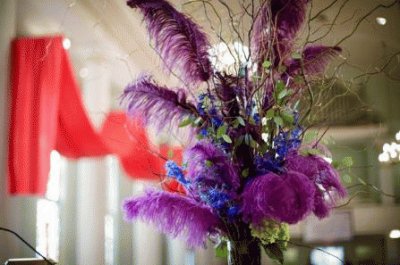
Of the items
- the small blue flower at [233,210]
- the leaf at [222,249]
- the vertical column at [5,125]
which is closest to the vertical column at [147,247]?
the vertical column at [5,125]

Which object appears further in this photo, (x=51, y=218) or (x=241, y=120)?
(x=51, y=218)

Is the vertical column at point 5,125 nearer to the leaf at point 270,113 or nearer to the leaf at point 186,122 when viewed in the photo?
the leaf at point 186,122

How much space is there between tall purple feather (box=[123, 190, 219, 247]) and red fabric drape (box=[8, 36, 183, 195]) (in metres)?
1.62

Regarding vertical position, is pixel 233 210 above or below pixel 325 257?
above

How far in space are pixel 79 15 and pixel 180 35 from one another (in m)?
2.82

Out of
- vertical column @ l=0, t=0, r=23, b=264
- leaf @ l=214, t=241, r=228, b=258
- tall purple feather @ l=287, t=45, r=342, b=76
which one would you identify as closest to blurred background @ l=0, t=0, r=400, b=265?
vertical column @ l=0, t=0, r=23, b=264

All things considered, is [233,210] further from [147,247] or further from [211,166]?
[147,247]

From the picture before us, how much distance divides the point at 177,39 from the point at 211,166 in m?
0.28

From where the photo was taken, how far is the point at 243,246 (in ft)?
3.82

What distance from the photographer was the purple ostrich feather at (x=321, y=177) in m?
1.14

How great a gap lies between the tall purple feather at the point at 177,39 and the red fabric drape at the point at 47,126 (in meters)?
1.59

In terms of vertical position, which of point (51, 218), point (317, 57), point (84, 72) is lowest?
point (51, 218)

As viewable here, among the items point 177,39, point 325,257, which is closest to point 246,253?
point 177,39

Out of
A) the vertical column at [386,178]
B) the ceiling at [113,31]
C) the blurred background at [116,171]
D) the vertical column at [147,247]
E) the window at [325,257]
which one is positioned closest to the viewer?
the blurred background at [116,171]
